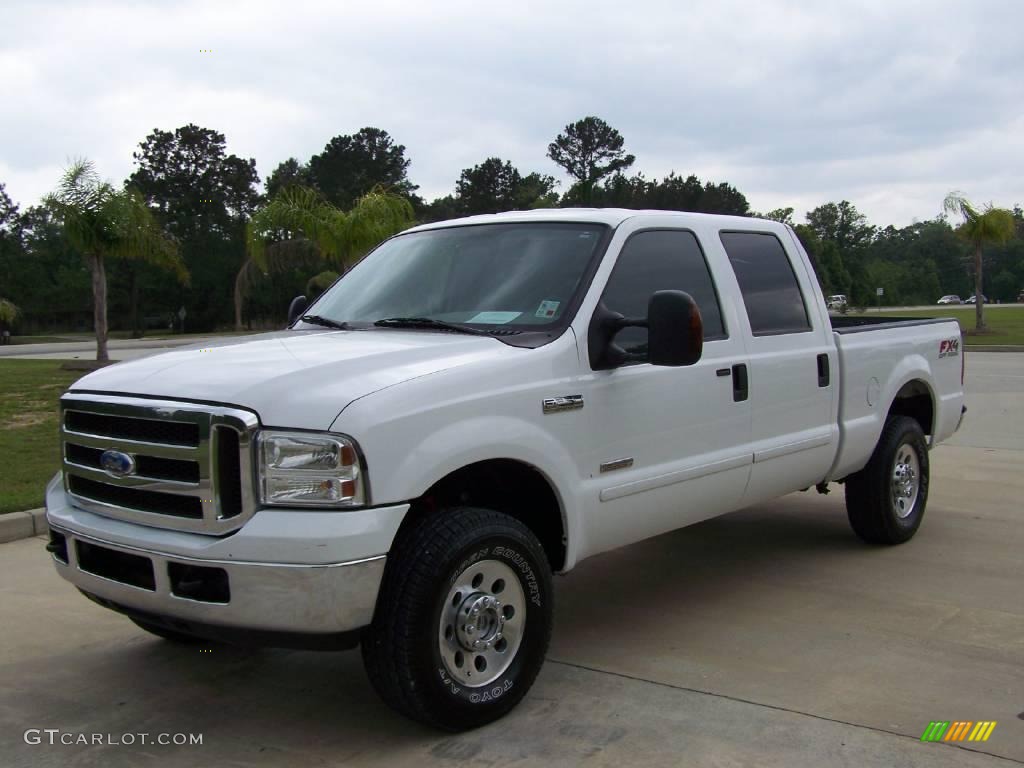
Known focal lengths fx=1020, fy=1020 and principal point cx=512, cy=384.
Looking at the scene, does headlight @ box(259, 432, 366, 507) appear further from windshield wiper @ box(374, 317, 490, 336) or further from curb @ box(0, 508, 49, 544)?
curb @ box(0, 508, 49, 544)

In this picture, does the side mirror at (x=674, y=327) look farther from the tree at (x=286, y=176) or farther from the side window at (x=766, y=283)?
the tree at (x=286, y=176)

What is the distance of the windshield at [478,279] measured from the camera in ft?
14.1

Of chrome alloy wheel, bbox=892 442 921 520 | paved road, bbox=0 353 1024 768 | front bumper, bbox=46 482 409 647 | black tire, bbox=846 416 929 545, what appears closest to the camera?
front bumper, bbox=46 482 409 647

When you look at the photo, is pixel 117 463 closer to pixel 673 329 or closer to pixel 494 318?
pixel 494 318

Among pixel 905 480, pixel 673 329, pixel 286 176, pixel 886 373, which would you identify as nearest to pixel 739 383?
pixel 673 329

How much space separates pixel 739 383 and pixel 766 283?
2.57 ft

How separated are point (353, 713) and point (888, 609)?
2.75 metres

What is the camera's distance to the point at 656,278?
472 cm

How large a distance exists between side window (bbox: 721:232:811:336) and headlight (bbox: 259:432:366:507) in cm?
258

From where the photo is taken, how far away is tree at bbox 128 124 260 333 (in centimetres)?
7138

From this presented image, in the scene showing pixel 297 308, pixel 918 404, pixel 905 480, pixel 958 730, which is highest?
pixel 297 308

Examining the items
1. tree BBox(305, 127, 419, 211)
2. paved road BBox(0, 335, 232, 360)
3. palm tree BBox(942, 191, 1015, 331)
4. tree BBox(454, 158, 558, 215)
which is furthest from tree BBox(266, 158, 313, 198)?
palm tree BBox(942, 191, 1015, 331)

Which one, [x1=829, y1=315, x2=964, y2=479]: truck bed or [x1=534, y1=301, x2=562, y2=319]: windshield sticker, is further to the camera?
[x1=829, y1=315, x2=964, y2=479]: truck bed

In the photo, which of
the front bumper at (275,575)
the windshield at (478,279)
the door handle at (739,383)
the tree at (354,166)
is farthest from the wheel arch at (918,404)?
the tree at (354,166)
